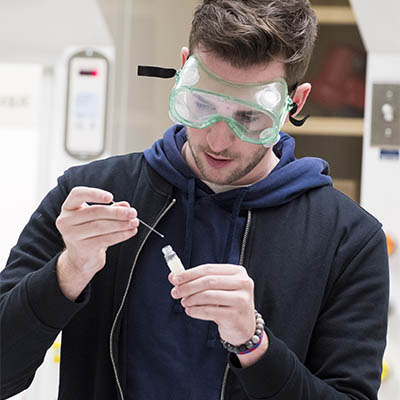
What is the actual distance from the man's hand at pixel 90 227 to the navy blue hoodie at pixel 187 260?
18 centimetres

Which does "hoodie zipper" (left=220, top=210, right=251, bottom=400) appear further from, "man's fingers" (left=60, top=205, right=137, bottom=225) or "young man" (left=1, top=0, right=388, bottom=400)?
"man's fingers" (left=60, top=205, right=137, bottom=225)

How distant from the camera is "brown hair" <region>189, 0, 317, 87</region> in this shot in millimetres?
1240

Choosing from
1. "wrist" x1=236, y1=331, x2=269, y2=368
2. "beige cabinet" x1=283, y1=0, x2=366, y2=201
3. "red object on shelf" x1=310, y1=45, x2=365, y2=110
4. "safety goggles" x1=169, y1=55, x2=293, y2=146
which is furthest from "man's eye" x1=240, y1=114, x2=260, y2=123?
"red object on shelf" x1=310, y1=45, x2=365, y2=110

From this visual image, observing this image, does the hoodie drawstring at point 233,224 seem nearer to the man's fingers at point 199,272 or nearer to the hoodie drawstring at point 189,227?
the hoodie drawstring at point 189,227

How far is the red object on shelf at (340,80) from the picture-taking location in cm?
367

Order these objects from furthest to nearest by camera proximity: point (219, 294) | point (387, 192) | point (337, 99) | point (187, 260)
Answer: point (337, 99) < point (387, 192) < point (187, 260) < point (219, 294)

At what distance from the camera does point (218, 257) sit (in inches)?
Answer: 52.6

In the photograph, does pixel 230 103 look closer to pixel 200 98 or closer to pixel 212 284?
pixel 200 98

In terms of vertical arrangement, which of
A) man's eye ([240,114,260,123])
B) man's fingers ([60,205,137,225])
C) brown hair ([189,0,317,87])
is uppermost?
brown hair ([189,0,317,87])

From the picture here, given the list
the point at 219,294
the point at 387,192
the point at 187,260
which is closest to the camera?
the point at 219,294

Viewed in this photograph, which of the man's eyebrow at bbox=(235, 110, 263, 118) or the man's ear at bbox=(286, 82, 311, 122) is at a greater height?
the man's ear at bbox=(286, 82, 311, 122)

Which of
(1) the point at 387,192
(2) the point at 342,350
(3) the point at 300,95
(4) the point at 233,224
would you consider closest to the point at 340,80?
(1) the point at 387,192

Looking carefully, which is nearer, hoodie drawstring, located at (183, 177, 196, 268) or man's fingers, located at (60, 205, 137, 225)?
man's fingers, located at (60, 205, 137, 225)

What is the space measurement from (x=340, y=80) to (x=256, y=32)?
258 centimetres
